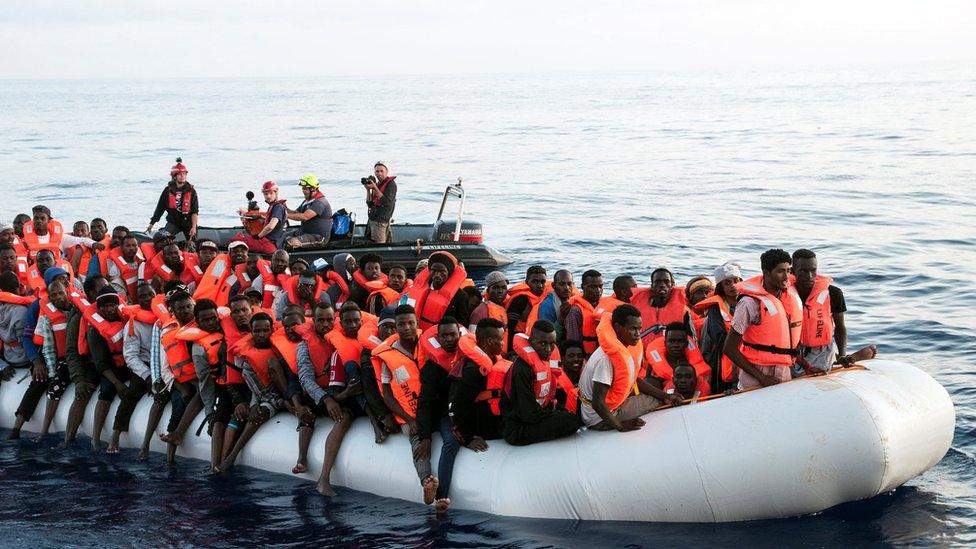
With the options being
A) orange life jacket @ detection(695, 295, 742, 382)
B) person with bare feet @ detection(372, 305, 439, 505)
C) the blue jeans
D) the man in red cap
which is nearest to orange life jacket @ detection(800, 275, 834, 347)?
orange life jacket @ detection(695, 295, 742, 382)

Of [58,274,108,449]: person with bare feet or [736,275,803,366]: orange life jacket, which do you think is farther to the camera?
[58,274,108,449]: person with bare feet

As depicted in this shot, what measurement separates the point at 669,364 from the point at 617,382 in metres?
0.99

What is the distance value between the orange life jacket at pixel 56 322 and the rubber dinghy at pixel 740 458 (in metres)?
4.22

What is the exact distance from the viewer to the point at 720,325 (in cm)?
827

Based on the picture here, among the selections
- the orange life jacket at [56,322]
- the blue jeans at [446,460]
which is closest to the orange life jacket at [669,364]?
the blue jeans at [446,460]

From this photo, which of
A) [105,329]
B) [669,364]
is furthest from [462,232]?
[669,364]

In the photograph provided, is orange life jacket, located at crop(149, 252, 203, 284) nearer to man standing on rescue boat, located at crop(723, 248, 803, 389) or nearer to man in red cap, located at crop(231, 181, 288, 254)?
man in red cap, located at crop(231, 181, 288, 254)

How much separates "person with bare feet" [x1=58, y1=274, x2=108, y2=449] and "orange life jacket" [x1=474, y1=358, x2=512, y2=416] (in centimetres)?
397

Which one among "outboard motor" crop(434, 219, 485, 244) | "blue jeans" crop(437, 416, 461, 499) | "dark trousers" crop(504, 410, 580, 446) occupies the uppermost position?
"outboard motor" crop(434, 219, 485, 244)

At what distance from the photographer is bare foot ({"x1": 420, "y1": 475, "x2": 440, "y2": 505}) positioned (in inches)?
305

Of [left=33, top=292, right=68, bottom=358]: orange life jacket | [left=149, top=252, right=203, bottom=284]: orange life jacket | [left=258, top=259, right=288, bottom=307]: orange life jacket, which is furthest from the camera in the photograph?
[left=149, top=252, right=203, bottom=284]: orange life jacket

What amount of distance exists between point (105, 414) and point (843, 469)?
6.38m

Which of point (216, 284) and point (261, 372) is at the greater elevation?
point (216, 284)

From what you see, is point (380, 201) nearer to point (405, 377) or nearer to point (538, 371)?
point (405, 377)
